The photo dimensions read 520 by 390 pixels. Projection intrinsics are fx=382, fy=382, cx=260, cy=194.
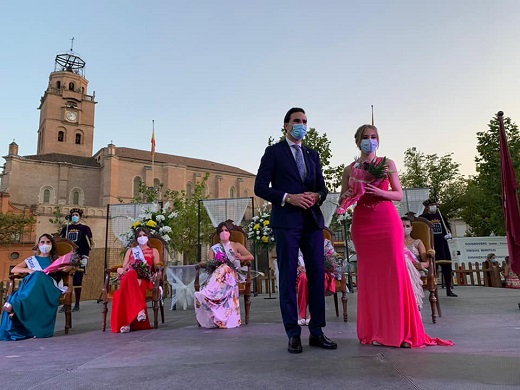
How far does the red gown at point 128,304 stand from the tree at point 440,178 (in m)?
24.3

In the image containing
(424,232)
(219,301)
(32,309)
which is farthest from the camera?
(424,232)

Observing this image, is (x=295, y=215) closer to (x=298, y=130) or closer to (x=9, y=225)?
(x=298, y=130)

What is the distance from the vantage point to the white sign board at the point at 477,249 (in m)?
15.2

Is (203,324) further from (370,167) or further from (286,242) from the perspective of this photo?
(370,167)

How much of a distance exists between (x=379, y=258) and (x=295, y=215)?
881 mm

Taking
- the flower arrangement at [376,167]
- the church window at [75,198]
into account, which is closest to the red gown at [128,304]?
the flower arrangement at [376,167]

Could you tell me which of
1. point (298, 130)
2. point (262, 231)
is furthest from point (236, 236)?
point (262, 231)

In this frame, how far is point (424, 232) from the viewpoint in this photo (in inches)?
Answer: 217

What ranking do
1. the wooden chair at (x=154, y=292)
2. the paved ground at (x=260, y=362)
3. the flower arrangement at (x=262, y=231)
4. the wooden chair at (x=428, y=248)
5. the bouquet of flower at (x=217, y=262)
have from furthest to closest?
1. the flower arrangement at (x=262, y=231)
2. the bouquet of flower at (x=217, y=262)
3. the wooden chair at (x=154, y=292)
4. the wooden chair at (x=428, y=248)
5. the paved ground at (x=260, y=362)

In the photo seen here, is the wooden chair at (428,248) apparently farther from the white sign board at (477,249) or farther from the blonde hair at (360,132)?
the white sign board at (477,249)

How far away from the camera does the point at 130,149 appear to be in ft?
178

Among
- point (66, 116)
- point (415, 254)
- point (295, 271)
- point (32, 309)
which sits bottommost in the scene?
point (32, 309)

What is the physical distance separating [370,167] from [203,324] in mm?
3280

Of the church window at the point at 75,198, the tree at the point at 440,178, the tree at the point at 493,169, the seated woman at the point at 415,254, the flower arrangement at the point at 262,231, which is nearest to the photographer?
the seated woman at the point at 415,254
